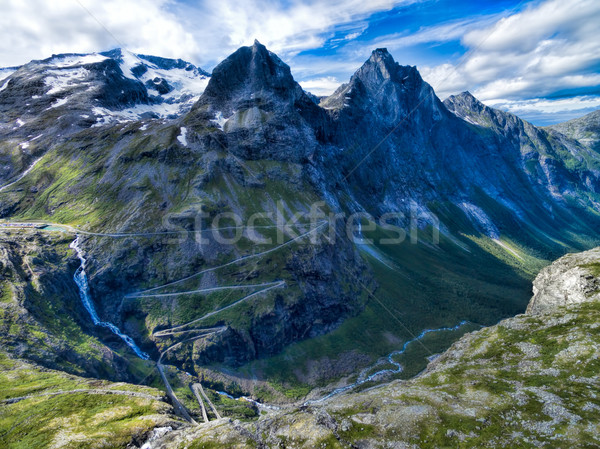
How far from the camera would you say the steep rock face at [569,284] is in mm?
55344

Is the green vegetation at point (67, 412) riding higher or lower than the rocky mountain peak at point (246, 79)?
lower

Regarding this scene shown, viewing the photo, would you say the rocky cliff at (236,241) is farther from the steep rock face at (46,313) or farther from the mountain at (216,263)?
the steep rock face at (46,313)

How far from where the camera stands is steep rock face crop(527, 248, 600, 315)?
55.3 m

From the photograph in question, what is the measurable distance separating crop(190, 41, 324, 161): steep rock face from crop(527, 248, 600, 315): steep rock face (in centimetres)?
12043

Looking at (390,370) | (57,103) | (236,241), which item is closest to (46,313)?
(236,241)

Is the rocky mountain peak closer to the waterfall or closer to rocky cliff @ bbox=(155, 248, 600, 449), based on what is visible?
the waterfall

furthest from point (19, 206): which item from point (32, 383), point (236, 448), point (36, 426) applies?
point (236, 448)

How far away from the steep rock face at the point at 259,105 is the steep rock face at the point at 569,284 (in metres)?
120

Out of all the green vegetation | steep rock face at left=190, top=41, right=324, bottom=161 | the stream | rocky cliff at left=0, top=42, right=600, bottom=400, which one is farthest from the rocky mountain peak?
the green vegetation

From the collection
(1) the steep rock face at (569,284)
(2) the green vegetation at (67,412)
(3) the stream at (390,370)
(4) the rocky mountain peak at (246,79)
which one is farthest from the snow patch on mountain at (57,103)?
(1) the steep rock face at (569,284)

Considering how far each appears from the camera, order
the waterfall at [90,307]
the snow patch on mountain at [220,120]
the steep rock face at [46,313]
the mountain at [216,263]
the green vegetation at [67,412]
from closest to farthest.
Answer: the green vegetation at [67,412] < the steep rock face at [46,313] < the mountain at [216,263] < the waterfall at [90,307] < the snow patch on mountain at [220,120]

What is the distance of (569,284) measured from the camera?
5847 centimetres

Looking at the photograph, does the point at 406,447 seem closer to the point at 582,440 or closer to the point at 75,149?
the point at 582,440

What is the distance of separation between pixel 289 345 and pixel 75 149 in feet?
477
